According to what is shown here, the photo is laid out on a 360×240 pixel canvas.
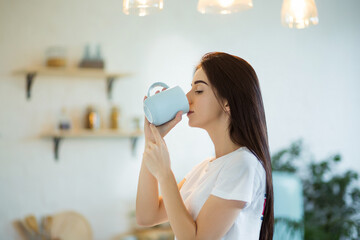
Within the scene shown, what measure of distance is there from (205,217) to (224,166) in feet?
0.44

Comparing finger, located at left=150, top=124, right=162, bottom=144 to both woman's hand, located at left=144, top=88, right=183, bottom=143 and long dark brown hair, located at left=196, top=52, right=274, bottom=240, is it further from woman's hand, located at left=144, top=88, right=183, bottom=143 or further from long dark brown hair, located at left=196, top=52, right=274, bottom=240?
long dark brown hair, located at left=196, top=52, right=274, bottom=240

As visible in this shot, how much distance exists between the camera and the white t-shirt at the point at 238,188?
962 millimetres

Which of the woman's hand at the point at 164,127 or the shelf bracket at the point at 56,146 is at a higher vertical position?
the woman's hand at the point at 164,127

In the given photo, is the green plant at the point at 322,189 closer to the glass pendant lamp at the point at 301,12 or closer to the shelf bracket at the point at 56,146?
the shelf bracket at the point at 56,146

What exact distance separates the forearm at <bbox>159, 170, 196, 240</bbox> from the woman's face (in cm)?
18

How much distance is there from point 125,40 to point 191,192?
2.15m

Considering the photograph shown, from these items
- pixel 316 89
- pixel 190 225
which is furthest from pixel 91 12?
pixel 190 225

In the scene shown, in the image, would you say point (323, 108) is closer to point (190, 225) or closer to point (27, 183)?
point (27, 183)

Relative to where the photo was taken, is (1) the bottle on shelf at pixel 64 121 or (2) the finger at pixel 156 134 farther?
(1) the bottle on shelf at pixel 64 121

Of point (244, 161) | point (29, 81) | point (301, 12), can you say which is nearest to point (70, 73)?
point (29, 81)

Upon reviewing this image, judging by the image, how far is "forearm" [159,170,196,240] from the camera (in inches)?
38.1

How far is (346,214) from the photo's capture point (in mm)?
3352

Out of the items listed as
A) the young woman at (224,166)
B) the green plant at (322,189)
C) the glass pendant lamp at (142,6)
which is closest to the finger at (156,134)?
the young woman at (224,166)

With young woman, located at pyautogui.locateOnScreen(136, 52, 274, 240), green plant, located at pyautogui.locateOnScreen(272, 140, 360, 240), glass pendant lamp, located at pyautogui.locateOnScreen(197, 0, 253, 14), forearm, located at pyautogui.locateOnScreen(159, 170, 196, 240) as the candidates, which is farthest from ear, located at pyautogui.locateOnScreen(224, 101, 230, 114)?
green plant, located at pyautogui.locateOnScreen(272, 140, 360, 240)
